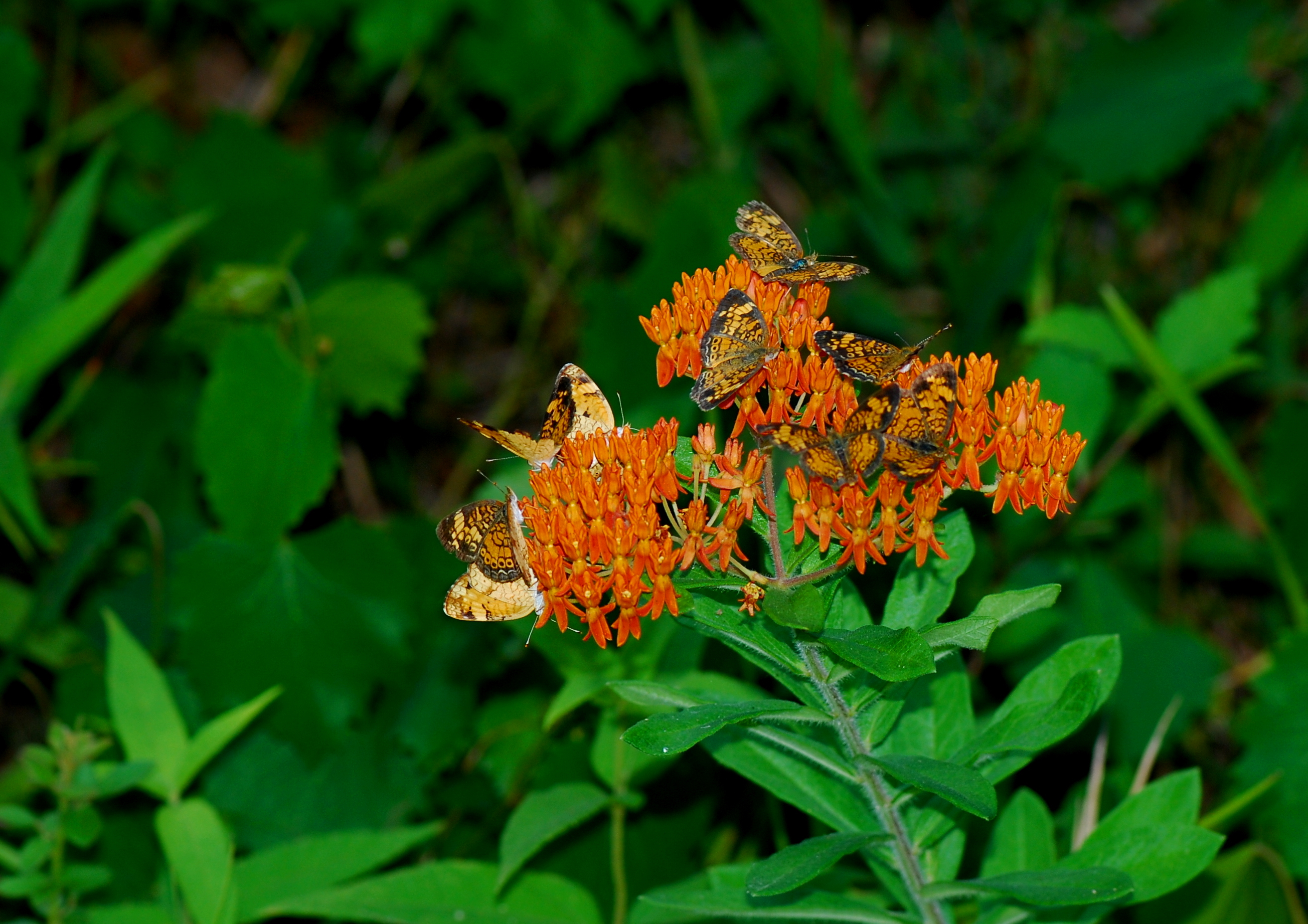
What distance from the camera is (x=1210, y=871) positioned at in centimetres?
298

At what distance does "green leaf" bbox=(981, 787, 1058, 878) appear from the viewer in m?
2.48

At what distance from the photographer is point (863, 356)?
1.87 metres

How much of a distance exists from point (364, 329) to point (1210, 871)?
114 inches

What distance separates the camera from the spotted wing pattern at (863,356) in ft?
6.11

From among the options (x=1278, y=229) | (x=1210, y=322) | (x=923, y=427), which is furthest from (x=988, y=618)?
(x=1278, y=229)

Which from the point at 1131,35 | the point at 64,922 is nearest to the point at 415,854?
the point at 64,922

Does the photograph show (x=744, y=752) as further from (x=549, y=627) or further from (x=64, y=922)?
(x=64, y=922)

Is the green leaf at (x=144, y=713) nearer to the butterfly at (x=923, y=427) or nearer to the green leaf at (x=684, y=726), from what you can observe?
the green leaf at (x=684, y=726)

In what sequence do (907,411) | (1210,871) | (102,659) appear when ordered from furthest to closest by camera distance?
(102,659), (1210,871), (907,411)

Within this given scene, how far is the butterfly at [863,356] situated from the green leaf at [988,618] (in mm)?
402

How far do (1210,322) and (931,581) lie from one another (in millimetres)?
2231

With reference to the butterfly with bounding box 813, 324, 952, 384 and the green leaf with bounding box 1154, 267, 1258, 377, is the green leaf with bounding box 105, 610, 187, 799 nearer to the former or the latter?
the butterfly with bounding box 813, 324, 952, 384

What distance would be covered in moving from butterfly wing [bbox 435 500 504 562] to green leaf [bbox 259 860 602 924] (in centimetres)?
97

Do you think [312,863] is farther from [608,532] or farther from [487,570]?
[608,532]
